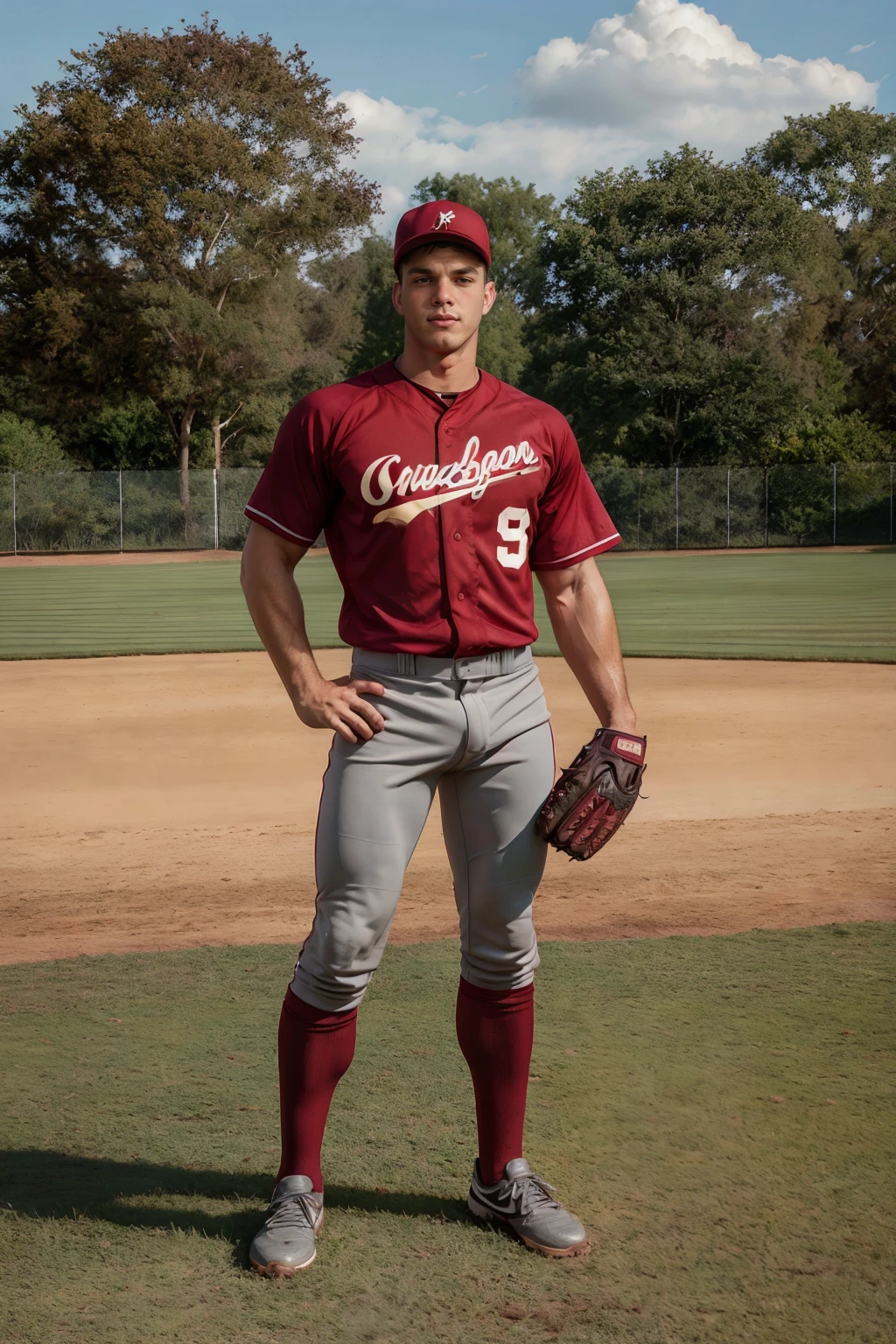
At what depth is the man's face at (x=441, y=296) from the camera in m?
2.54

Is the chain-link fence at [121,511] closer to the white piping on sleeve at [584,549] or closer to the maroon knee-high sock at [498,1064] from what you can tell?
the white piping on sleeve at [584,549]

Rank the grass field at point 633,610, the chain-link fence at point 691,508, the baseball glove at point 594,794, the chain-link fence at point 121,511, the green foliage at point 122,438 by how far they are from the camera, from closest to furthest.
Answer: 1. the baseball glove at point 594,794
2. the grass field at point 633,610
3. the chain-link fence at point 121,511
4. the chain-link fence at point 691,508
5. the green foliage at point 122,438

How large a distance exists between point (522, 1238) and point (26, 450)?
39166 mm

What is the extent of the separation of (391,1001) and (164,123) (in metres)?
40.8

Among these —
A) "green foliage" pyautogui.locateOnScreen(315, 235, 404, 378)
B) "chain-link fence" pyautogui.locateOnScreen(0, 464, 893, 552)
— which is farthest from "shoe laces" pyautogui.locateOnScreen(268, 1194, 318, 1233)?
"green foliage" pyautogui.locateOnScreen(315, 235, 404, 378)

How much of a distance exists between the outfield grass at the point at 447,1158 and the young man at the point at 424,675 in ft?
0.50

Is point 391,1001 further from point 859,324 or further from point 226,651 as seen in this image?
point 859,324

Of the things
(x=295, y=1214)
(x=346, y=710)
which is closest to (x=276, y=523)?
(x=346, y=710)

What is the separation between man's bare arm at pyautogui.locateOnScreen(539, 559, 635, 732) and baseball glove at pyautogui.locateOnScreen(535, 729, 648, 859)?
0.07 meters

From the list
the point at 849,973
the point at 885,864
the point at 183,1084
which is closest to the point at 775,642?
the point at 885,864

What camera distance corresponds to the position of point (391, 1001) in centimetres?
379

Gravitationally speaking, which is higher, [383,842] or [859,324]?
[859,324]

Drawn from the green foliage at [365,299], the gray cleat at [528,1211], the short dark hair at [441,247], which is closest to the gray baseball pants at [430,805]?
the gray cleat at [528,1211]

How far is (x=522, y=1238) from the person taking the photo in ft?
8.27
